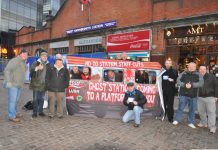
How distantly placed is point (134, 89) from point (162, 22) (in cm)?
958

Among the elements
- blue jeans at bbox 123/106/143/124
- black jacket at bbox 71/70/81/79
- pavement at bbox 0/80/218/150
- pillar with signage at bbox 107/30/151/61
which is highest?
pillar with signage at bbox 107/30/151/61

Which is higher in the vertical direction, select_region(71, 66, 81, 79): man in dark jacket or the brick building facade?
the brick building facade

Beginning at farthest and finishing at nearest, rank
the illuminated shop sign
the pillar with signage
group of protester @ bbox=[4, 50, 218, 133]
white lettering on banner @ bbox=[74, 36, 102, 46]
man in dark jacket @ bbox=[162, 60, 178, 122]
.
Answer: white lettering on banner @ bbox=[74, 36, 102, 46]
the illuminated shop sign
the pillar with signage
man in dark jacket @ bbox=[162, 60, 178, 122]
group of protester @ bbox=[4, 50, 218, 133]

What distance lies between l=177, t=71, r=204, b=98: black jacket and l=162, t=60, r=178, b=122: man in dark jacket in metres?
0.44

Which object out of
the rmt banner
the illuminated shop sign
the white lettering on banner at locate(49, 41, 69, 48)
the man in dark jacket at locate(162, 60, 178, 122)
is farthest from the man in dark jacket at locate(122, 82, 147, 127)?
the white lettering on banner at locate(49, 41, 69, 48)

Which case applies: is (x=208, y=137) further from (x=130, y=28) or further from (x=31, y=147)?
(x=130, y=28)

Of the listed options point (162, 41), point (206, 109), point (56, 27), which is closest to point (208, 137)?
point (206, 109)

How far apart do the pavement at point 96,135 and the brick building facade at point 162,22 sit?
7985 millimetres

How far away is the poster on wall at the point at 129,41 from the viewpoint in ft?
57.9

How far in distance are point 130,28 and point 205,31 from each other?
5554 millimetres

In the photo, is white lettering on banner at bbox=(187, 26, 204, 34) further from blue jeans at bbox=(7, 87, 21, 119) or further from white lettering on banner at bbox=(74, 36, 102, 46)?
blue jeans at bbox=(7, 87, 21, 119)

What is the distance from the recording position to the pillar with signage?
1761 cm

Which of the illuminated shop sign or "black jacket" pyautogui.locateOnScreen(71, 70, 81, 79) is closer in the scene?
"black jacket" pyautogui.locateOnScreen(71, 70, 81, 79)

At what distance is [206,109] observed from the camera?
7992mm
